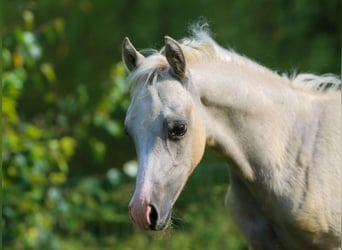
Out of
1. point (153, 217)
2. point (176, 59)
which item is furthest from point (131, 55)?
point (153, 217)

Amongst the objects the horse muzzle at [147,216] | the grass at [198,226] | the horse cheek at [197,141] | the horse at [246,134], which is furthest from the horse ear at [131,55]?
the grass at [198,226]

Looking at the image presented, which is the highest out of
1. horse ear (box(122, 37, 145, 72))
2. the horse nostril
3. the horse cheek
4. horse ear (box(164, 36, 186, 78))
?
horse ear (box(164, 36, 186, 78))

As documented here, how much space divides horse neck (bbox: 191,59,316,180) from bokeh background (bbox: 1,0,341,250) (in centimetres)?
35

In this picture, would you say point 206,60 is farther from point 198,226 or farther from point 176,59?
point 198,226

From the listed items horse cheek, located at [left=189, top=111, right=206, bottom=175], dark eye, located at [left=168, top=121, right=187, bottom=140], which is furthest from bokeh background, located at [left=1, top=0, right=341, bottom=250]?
dark eye, located at [left=168, top=121, right=187, bottom=140]

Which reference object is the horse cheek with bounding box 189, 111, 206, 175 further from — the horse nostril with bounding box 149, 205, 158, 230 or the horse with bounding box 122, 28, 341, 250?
the horse nostril with bounding box 149, 205, 158, 230

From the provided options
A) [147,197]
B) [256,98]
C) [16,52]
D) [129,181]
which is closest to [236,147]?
[256,98]

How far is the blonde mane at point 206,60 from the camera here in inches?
189

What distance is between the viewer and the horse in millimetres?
4648

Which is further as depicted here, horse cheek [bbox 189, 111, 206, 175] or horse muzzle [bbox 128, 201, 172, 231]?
horse cheek [bbox 189, 111, 206, 175]

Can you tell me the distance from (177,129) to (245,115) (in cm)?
42

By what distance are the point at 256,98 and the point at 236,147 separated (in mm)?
262

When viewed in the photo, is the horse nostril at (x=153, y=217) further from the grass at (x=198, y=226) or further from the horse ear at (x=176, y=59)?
the grass at (x=198, y=226)

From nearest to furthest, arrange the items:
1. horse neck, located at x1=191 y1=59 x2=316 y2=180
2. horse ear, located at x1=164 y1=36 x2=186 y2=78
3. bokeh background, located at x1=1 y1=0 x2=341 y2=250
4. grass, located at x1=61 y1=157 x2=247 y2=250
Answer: horse ear, located at x1=164 y1=36 x2=186 y2=78 → horse neck, located at x1=191 y1=59 x2=316 y2=180 → bokeh background, located at x1=1 y1=0 x2=341 y2=250 → grass, located at x1=61 y1=157 x2=247 y2=250
